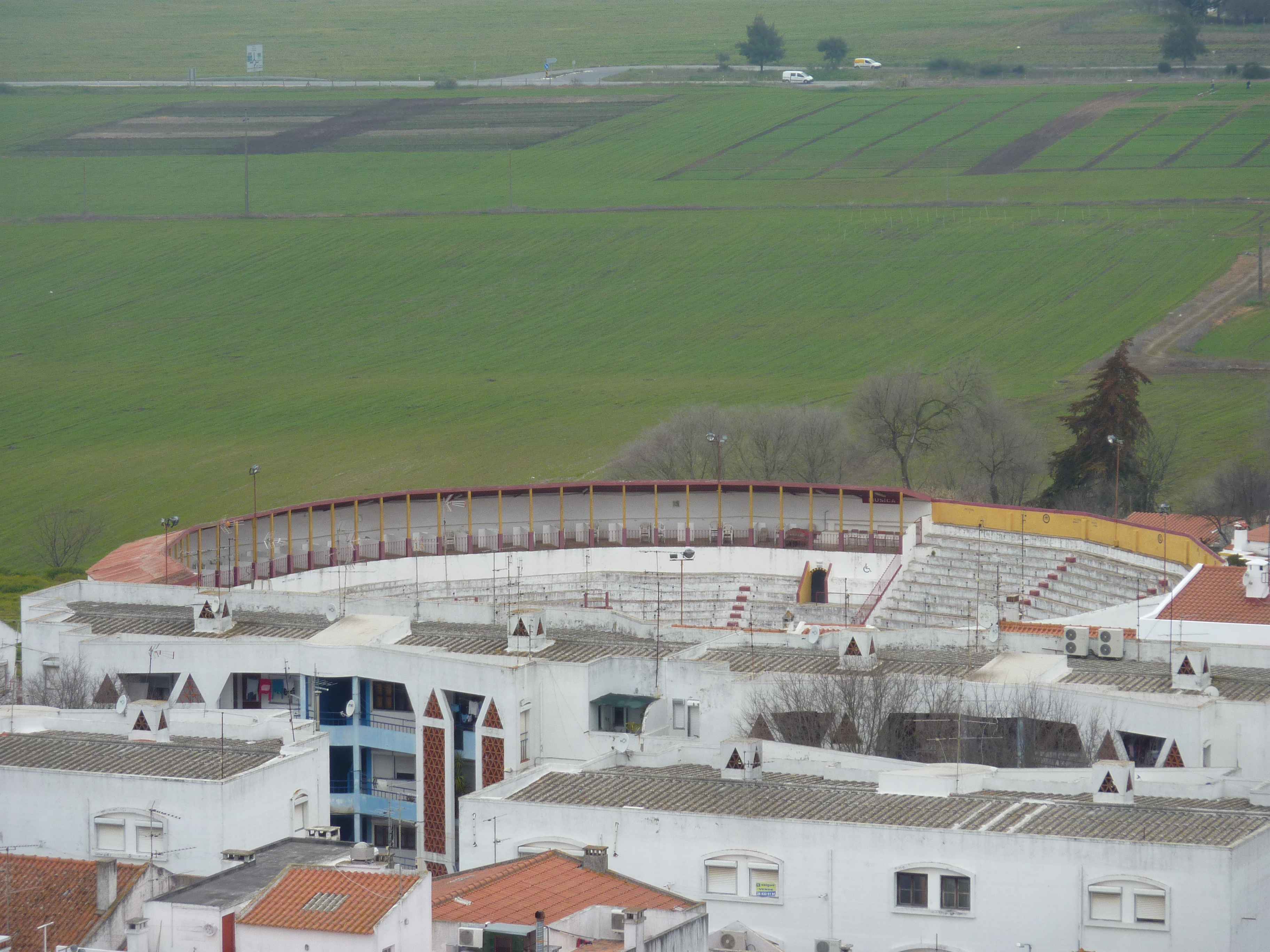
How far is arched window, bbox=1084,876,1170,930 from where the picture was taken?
4288cm

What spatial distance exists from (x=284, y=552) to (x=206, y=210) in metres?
77.1

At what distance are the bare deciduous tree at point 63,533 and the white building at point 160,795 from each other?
50054 mm

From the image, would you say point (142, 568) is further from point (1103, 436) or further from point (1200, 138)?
point (1200, 138)

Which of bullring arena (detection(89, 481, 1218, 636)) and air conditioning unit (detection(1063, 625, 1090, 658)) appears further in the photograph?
bullring arena (detection(89, 481, 1218, 636))

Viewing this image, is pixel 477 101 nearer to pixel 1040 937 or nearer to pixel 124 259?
pixel 124 259

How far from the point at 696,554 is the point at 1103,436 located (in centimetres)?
2554

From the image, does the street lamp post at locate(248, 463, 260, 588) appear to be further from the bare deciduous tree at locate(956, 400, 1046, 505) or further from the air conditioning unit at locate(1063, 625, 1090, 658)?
the bare deciduous tree at locate(956, 400, 1046, 505)

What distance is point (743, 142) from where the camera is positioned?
549 ft

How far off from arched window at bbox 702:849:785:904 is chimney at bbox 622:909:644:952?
21.5 ft

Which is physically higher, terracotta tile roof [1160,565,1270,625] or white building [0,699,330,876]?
terracotta tile roof [1160,565,1270,625]

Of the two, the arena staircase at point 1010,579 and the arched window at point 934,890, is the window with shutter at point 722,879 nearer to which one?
the arched window at point 934,890

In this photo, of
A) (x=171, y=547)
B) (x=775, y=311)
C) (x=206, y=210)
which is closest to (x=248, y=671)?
(x=171, y=547)

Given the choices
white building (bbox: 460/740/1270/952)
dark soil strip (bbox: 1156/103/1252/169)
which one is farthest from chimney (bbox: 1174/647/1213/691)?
dark soil strip (bbox: 1156/103/1252/169)

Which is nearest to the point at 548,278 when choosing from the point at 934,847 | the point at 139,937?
the point at 934,847
